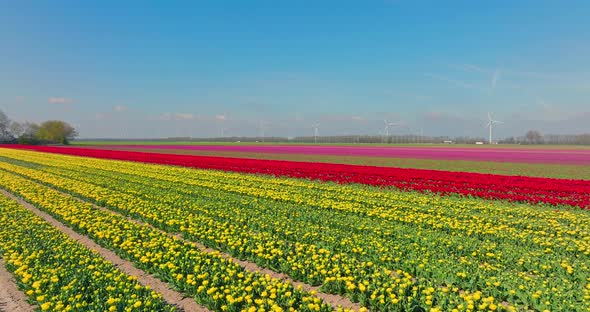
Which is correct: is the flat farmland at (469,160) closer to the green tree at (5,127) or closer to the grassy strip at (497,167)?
the grassy strip at (497,167)

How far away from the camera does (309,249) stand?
8.80m

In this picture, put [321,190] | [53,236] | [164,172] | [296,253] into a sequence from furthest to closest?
[164,172] < [321,190] < [53,236] < [296,253]

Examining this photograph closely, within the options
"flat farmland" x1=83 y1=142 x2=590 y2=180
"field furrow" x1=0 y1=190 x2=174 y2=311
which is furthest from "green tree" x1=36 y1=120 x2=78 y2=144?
"field furrow" x1=0 y1=190 x2=174 y2=311

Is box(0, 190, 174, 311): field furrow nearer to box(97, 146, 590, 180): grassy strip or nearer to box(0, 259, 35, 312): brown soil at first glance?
box(0, 259, 35, 312): brown soil

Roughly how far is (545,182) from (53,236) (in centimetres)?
2567

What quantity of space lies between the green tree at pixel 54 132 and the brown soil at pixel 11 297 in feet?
487

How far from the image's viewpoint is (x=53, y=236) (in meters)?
10.1

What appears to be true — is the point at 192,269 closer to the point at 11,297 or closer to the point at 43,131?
the point at 11,297

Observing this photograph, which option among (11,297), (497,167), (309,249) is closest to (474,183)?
(309,249)

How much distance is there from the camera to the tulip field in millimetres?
6344

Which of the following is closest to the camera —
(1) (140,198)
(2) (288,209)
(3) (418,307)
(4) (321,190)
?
(3) (418,307)

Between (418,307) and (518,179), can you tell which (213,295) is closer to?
(418,307)

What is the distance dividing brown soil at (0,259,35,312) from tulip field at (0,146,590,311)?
0.58 ft

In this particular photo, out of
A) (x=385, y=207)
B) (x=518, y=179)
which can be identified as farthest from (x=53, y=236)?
(x=518, y=179)
